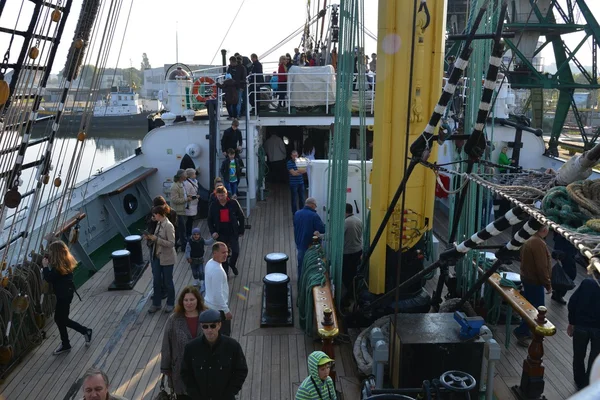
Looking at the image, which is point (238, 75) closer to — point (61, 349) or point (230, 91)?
point (230, 91)

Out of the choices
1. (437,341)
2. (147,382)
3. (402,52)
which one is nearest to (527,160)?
(402,52)

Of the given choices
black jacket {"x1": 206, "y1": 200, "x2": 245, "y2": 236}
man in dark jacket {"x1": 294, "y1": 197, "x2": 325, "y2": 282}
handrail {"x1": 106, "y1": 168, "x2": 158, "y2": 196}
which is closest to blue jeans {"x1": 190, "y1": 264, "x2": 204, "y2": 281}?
black jacket {"x1": 206, "y1": 200, "x2": 245, "y2": 236}

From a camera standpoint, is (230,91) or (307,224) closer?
(307,224)

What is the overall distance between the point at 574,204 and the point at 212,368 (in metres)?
2.40

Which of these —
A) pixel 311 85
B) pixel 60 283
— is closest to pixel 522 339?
pixel 60 283

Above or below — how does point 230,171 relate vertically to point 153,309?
above

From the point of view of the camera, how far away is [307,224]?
697 cm

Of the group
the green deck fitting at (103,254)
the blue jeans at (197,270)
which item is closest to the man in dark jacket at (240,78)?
the green deck fitting at (103,254)

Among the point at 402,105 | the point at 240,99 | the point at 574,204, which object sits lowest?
the point at 574,204

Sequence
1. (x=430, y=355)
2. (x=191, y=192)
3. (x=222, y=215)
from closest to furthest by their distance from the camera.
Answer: (x=430, y=355) → (x=222, y=215) → (x=191, y=192)

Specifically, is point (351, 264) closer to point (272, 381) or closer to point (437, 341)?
point (272, 381)

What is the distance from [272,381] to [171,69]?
9984mm

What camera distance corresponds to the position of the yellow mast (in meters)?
5.04

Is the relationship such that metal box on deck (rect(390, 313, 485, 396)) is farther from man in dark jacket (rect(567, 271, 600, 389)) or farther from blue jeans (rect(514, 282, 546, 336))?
blue jeans (rect(514, 282, 546, 336))
